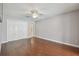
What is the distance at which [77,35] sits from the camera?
183 cm

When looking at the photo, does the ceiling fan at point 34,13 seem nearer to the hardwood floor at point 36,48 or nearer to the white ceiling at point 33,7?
the white ceiling at point 33,7

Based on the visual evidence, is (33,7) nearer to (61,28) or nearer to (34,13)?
(34,13)

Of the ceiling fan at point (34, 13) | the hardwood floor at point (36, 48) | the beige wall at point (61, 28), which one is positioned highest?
the ceiling fan at point (34, 13)

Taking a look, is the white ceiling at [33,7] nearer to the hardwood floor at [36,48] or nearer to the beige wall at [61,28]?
the beige wall at [61,28]

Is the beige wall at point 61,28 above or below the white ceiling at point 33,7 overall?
below

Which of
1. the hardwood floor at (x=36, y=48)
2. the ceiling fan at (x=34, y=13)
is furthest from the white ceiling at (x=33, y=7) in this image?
the hardwood floor at (x=36, y=48)

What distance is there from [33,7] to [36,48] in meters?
0.64

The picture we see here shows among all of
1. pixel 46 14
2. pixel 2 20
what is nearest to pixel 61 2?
pixel 46 14

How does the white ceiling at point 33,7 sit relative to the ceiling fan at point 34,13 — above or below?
above

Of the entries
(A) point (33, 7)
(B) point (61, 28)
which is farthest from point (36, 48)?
(A) point (33, 7)

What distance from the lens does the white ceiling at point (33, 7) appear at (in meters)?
1.83

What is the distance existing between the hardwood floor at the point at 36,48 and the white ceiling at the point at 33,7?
1.37ft

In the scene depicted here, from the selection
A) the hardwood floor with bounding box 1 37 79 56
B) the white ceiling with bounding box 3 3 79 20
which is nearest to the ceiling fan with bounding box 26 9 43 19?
the white ceiling with bounding box 3 3 79 20

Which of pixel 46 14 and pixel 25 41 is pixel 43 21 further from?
pixel 25 41
